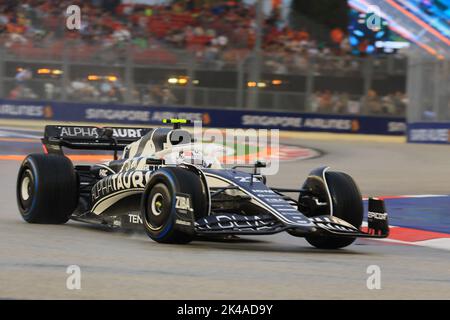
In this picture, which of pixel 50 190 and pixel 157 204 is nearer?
pixel 157 204

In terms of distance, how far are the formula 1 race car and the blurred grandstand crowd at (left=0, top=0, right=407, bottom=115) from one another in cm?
2020

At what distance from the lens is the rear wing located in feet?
36.2

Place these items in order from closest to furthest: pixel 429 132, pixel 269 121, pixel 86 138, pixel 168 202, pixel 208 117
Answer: pixel 168 202, pixel 86 138, pixel 429 132, pixel 208 117, pixel 269 121

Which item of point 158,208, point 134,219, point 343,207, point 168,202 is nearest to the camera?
point 168,202

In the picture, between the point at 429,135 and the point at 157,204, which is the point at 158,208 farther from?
the point at 429,135

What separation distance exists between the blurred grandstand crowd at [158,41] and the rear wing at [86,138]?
65.2ft

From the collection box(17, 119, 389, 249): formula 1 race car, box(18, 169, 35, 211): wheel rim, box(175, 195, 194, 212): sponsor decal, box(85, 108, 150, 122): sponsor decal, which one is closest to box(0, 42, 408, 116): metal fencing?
box(85, 108, 150, 122): sponsor decal

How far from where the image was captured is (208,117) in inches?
1238

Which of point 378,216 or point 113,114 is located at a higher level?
point 113,114

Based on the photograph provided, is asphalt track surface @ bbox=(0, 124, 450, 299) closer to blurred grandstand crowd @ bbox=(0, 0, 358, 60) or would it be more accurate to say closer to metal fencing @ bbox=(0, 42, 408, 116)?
metal fencing @ bbox=(0, 42, 408, 116)

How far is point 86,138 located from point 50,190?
55.6 inches

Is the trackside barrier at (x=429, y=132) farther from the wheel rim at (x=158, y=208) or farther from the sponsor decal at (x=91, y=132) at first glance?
the wheel rim at (x=158, y=208)

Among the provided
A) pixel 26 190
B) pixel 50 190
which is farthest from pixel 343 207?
pixel 26 190

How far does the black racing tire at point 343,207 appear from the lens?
352 inches
